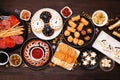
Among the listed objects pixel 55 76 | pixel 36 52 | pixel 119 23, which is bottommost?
pixel 55 76

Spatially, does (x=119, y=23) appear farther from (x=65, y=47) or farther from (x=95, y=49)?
(x=65, y=47)

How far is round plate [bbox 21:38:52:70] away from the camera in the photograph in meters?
2.64

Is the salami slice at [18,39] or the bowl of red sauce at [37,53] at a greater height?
the salami slice at [18,39]

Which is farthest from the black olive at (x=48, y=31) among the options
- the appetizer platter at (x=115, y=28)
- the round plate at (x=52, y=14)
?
the appetizer platter at (x=115, y=28)

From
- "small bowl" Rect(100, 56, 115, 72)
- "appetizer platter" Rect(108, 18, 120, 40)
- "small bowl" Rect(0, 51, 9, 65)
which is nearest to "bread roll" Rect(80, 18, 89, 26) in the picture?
"appetizer platter" Rect(108, 18, 120, 40)

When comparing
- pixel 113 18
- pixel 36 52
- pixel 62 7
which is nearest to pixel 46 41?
pixel 36 52

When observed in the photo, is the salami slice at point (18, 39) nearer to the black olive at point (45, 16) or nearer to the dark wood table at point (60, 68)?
the dark wood table at point (60, 68)

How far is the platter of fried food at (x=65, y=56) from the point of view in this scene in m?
2.63

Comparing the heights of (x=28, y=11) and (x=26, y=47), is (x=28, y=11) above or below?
above

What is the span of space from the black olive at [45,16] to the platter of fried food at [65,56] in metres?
0.20

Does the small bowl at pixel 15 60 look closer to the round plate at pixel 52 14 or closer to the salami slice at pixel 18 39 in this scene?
the salami slice at pixel 18 39

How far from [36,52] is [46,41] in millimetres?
107

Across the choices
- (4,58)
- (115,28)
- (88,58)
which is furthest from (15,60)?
(115,28)
